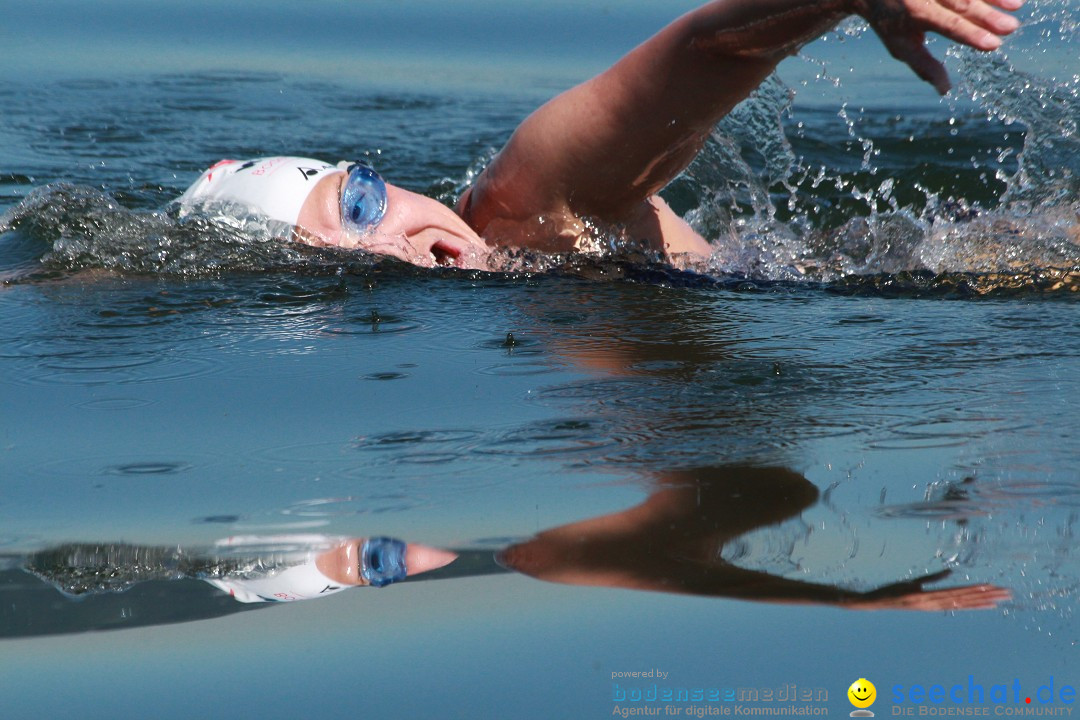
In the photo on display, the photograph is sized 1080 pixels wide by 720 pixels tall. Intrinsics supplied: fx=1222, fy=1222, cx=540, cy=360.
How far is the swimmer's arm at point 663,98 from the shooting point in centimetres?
216

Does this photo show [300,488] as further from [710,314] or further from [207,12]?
[207,12]

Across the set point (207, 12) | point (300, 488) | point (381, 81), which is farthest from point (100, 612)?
point (207, 12)

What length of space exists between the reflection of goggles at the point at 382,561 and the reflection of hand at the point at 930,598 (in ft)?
1.89

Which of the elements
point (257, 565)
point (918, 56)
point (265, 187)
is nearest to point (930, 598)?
point (257, 565)

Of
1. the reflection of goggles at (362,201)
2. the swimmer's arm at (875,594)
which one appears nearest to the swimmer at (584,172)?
the reflection of goggles at (362,201)

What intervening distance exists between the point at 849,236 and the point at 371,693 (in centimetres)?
270

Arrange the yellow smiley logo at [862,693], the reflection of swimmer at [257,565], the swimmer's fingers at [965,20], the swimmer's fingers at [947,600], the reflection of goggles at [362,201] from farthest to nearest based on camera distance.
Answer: the reflection of goggles at [362,201]
the swimmer's fingers at [965,20]
the reflection of swimmer at [257,565]
the swimmer's fingers at [947,600]
the yellow smiley logo at [862,693]

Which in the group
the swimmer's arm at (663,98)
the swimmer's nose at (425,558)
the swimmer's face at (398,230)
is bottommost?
the swimmer's nose at (425,558)

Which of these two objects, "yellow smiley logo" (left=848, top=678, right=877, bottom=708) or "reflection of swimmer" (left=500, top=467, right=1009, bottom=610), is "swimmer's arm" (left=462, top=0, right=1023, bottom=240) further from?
"yellow smiley logo" (left=848, top=678, right=877, bottom=708)

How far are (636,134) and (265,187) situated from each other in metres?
1.04

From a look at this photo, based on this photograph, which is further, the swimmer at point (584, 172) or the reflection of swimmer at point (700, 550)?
the swimmer at point (584, 172)

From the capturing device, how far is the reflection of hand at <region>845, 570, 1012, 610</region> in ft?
4.76

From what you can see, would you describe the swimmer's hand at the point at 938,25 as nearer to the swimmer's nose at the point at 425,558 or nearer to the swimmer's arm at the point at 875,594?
the swimmer's arm at the point at 875,594

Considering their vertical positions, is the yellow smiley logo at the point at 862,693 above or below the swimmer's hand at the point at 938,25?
below
